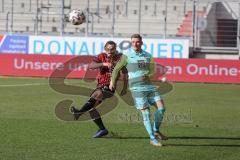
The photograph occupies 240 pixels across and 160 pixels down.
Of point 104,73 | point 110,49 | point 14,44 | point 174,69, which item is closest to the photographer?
point 110,49

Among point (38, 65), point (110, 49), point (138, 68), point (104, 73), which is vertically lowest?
point (38, 65)

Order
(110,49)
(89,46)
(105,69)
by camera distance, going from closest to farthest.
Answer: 1. (110,49)
2. (105,69)
3. (89,46)

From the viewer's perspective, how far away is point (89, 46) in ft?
103

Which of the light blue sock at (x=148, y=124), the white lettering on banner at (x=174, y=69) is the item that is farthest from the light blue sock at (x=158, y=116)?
the white lettering on banner at (x=174, y=69)

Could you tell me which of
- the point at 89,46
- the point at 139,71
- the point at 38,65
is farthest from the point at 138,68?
the point at 89,46

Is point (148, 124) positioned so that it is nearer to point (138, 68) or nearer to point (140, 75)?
point (140, 75)

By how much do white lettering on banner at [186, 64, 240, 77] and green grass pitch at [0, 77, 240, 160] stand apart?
7.95 metres

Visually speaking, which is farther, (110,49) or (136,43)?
(110,49)

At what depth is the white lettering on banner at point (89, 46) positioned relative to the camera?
31141mm

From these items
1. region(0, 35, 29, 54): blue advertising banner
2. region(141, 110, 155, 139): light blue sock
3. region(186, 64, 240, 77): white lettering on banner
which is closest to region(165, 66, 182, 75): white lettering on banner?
region(186, 64, 240, 77): white lettering on banner

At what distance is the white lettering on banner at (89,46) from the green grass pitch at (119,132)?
11286 mm

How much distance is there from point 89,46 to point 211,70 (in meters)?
6.78

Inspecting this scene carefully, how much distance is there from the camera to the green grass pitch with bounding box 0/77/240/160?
378 inches

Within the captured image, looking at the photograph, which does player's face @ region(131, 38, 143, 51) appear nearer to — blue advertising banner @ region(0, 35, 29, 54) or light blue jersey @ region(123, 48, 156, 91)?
light blue jersey @ region(123, 48, 156, 91)
